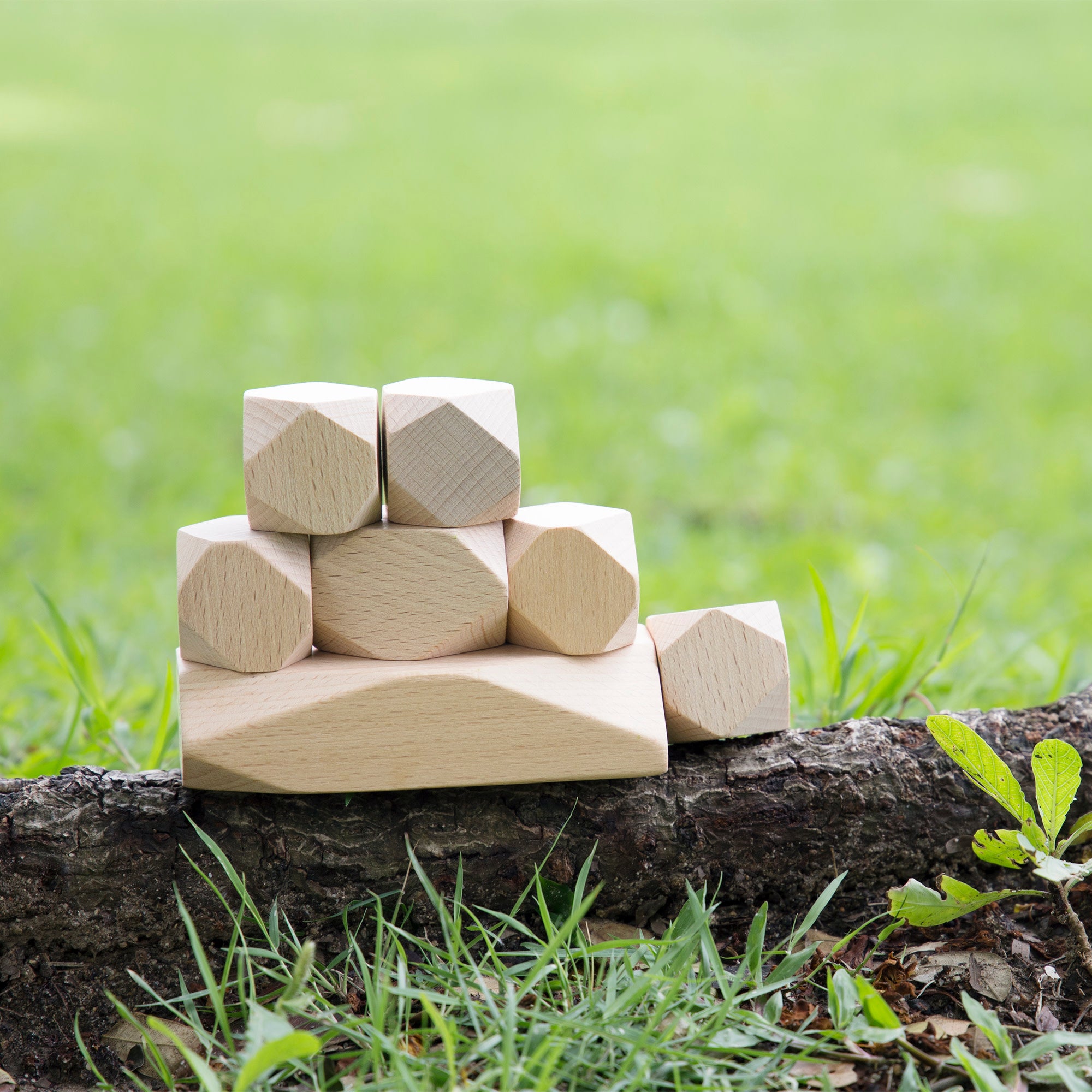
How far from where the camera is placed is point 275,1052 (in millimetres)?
936

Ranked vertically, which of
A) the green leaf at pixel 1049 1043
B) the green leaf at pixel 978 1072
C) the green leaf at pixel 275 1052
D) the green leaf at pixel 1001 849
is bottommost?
the green leaf at pixel 1049 1043

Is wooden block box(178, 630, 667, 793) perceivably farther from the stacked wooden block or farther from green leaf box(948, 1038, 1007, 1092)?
green leaf box(948, 1038, 1007, 1092)

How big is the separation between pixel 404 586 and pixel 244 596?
19cm

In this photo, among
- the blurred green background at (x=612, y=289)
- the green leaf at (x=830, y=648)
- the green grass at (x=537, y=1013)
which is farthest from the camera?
the blurred green background at (x=612, y=289)

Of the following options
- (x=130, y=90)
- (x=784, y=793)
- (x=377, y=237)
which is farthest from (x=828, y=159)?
(x=784, y=793)

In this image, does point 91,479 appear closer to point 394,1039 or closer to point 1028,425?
point 394,1039

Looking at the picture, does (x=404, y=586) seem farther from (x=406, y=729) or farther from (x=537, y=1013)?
(x=537, y=1013)

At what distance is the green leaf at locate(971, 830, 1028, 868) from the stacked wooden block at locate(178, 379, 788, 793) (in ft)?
1.00

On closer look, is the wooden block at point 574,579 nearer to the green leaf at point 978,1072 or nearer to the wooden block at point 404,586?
the wooden block at point 404,586

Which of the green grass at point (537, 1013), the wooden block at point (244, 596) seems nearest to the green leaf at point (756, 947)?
the green grass at point (537, 1013)

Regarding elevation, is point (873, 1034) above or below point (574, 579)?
below

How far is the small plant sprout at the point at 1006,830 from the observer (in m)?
1.21

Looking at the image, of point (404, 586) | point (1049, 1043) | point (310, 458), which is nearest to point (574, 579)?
point (404, 586)

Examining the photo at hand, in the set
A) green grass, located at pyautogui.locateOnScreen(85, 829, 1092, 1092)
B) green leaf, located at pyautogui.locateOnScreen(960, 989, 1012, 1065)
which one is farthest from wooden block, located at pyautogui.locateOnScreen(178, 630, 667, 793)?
green leaf, located at pyautogui.locateOnScreen(960, 989, 1012, 1065)
